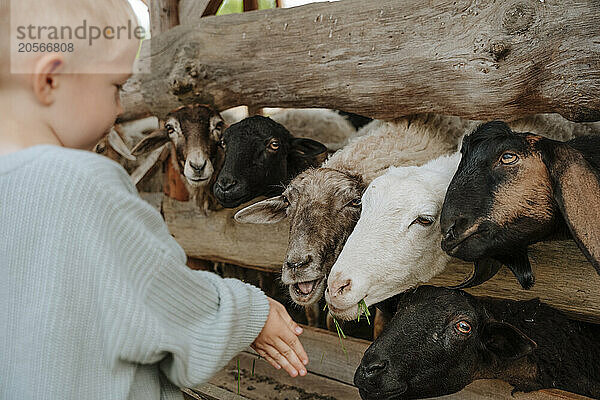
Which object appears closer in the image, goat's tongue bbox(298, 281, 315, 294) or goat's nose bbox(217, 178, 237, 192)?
goat's tongue bbox(298, 281, 315, 294)

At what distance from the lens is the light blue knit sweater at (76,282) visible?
1341mm

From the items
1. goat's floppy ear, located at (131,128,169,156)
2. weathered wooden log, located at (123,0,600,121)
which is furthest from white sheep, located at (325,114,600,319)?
goat's floppy ear, located at (131,128,169,156)

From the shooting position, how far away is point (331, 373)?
323 cm

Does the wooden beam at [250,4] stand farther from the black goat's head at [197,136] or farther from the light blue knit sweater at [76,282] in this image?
the light blue knit sweater at [76,282]

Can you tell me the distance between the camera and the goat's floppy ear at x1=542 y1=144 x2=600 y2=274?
5.34 ft

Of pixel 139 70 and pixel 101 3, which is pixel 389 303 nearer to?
pixel 101 3

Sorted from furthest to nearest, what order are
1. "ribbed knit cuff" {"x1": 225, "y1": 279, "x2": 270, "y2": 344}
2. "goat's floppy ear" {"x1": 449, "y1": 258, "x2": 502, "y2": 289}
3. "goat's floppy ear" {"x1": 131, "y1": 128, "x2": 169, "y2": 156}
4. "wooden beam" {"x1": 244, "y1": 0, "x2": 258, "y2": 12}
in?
"wooden beam" {"x1": 244, "y1": 0, "x2": 258, "y2": 12} → "goat's floppy ear" {"x1": 131, "y1": 128, "x2": 169, "y2": 156} → "goat's floppy ear" {"x1": 449, "y1": 258, "x2": 502, "y2": 289} → "ribbed knit cuff" {"x1": 225, "y1": 279, "x2": 270, "y2": 344}

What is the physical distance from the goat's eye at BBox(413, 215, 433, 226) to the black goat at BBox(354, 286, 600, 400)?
0.93 ft

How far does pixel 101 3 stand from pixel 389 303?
162cm

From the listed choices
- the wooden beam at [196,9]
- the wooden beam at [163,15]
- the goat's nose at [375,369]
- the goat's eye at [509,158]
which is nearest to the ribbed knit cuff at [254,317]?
the goat's nose at [375,369]

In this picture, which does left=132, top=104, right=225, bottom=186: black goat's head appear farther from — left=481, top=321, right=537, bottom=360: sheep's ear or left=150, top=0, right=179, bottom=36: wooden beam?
left=481, top=321, right=537, bottom=360: sheep's ear

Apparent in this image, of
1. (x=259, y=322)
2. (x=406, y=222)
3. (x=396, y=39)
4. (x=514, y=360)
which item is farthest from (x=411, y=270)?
(x=396, y=39)

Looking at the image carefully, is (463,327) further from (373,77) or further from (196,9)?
(196,9)

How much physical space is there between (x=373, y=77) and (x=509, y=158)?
100 centimetres
